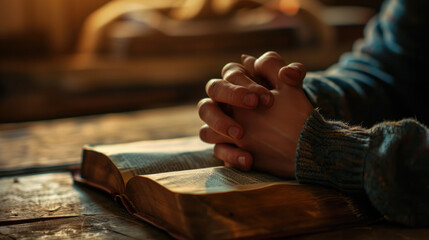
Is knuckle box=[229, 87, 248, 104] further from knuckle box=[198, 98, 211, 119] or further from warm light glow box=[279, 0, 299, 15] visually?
warm light glow box=[279, 0, 299, 15]

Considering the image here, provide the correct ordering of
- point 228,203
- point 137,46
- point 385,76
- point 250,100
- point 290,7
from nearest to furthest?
point 228,203 < point 250,100 < point 385,76 < point 137,46 < point 290,7

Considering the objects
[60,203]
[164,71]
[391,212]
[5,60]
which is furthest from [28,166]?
[5,60]

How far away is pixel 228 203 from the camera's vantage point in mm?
507

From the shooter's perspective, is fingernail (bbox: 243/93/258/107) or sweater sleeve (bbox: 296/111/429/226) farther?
fingernail (bbox: 243/93/258/107)

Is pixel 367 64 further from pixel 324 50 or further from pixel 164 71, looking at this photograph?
pixel 324 50

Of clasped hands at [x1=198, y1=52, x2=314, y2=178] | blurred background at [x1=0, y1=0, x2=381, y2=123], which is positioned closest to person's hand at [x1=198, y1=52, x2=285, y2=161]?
clasped hands at [x1=198, y1=52, x2=314, y2=178]

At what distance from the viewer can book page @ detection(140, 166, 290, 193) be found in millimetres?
532

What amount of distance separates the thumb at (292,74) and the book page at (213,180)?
5.3 inches

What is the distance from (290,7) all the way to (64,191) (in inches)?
148

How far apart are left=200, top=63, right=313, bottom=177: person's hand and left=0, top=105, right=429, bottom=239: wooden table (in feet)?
0.49

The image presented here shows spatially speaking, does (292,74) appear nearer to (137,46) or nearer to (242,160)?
(242,160)

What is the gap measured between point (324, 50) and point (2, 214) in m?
3.80

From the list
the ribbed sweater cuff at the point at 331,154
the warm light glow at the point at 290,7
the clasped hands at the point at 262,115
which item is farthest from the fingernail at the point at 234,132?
the warm light glow at the point at 290,7

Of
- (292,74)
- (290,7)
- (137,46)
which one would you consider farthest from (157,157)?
(290,7)
